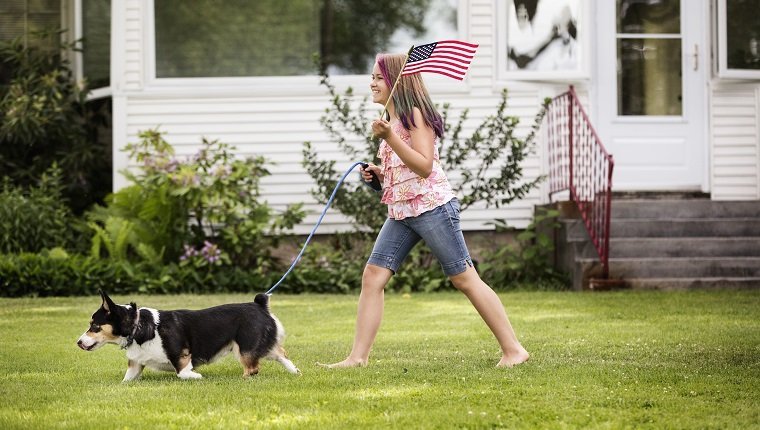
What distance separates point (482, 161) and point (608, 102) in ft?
4.70

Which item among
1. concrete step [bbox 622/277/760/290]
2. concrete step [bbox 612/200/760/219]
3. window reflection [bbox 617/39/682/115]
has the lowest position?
concrete step [bbox 622/277/760/290]

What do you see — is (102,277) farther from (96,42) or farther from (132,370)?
(132,370)

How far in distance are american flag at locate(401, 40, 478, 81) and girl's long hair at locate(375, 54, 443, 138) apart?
0.18ft

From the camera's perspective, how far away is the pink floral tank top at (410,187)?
588cm

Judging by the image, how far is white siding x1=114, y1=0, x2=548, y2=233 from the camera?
466 inches

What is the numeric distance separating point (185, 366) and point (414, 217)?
54.2 inches

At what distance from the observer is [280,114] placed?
11.9m

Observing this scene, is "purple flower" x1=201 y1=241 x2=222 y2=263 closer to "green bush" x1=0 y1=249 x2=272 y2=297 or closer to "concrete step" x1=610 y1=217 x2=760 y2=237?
"green bush" x1=0 y1=249 x2=272 y2=297

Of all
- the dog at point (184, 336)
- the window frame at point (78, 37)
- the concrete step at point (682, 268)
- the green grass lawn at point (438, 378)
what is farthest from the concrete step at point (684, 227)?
the dog at point (184, 336)

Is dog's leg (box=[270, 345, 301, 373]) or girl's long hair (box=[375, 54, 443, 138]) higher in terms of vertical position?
girl's long hair (box=[375, 54, 443, 138])

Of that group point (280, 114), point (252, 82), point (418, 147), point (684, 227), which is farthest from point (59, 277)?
point (684, 227)

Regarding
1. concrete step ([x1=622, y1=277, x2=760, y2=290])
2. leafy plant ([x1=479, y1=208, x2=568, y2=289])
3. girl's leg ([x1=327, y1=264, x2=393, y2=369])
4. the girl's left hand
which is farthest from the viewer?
leafy plant ([x1=479, y1=208, x2=568, y2=289])

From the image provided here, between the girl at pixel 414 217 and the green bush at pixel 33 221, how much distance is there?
605cm

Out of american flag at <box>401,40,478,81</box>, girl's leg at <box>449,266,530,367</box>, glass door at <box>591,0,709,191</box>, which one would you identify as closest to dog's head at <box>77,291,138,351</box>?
girl's leg at <box>449,266,530,367</box>
